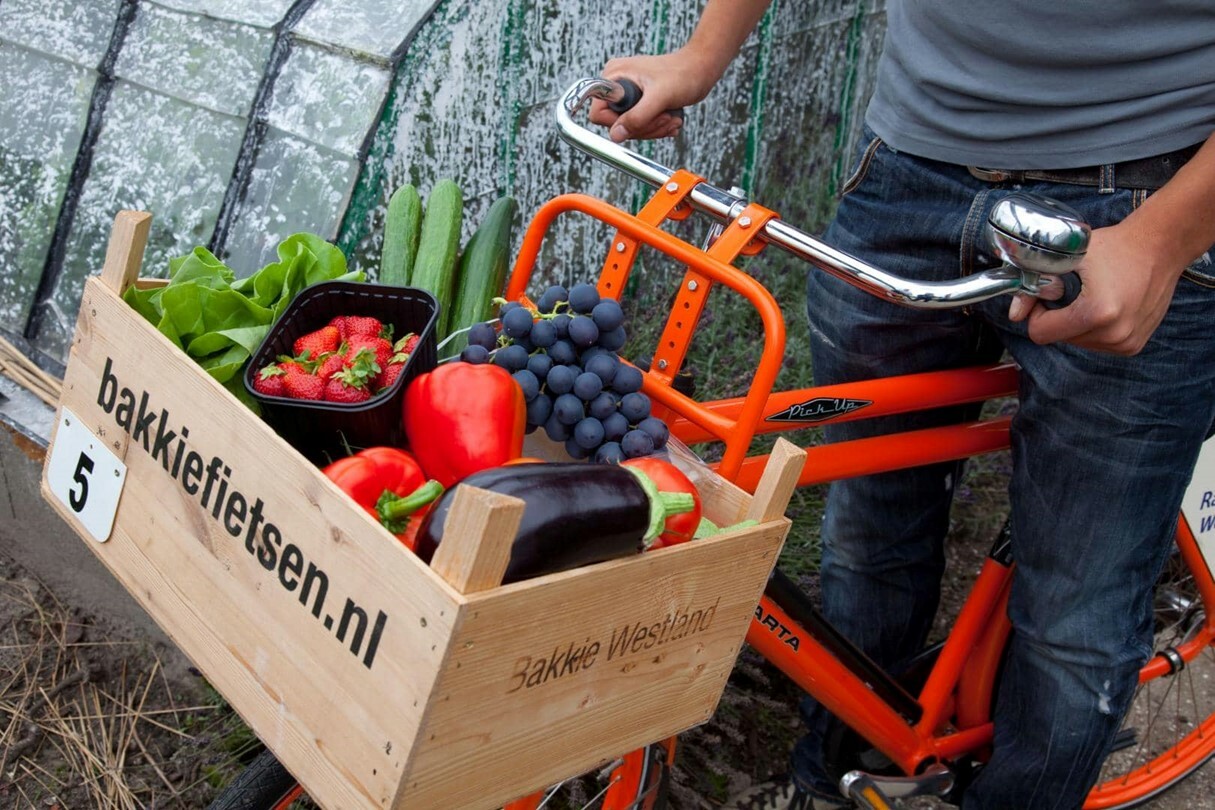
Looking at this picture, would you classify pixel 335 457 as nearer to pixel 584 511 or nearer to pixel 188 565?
pixel 188 565

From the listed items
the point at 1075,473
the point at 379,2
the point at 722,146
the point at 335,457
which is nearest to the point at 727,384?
the point at 722,146

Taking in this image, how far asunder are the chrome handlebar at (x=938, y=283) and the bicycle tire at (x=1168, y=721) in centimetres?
136

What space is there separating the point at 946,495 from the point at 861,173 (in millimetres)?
747

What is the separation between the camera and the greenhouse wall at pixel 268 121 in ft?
9.34

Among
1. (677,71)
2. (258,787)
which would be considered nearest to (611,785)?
(258,787)

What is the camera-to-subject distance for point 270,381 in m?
1.44

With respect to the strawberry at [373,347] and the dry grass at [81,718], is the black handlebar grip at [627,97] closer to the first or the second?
the strawberry at [373,347]

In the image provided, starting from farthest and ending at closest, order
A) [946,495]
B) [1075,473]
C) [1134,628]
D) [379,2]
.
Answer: [379,2] < [946,495] < [1134,628] < [1075,473]

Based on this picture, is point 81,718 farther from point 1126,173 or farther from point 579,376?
point 1126,173

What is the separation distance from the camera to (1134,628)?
2.01 meters

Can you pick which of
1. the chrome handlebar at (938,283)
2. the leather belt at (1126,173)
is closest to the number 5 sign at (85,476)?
the chrome handlebar at (938,283)

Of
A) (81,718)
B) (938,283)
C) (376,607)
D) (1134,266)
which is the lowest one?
(81,718)

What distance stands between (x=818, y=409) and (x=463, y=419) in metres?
0.64

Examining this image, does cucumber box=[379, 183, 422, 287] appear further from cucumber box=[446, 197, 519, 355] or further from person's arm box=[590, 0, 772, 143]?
person's arm box=[590, 0, 772, 143]
